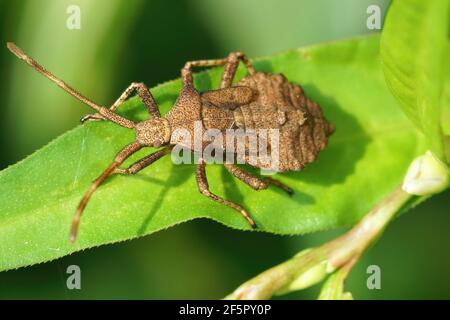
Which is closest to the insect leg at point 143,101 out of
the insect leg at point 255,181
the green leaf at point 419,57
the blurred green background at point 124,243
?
the insect leg at point 255,181

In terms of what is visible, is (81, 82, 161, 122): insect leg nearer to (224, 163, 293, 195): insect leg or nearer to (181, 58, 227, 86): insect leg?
(181, 58, 227, 86): insect leg

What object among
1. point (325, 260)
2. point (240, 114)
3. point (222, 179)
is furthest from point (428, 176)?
point (240, 114)

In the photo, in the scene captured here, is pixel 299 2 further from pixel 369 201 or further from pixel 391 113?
pixel 369 201

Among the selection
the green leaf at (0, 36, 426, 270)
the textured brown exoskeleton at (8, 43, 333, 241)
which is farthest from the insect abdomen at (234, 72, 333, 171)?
the green leaf at (0, 36, 426, 270)

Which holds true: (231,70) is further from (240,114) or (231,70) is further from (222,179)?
(222,179)

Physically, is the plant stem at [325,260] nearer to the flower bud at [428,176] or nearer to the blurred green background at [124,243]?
the flower bud at [428,176]

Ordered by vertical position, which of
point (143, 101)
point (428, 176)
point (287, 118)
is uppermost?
point (143, 101)
